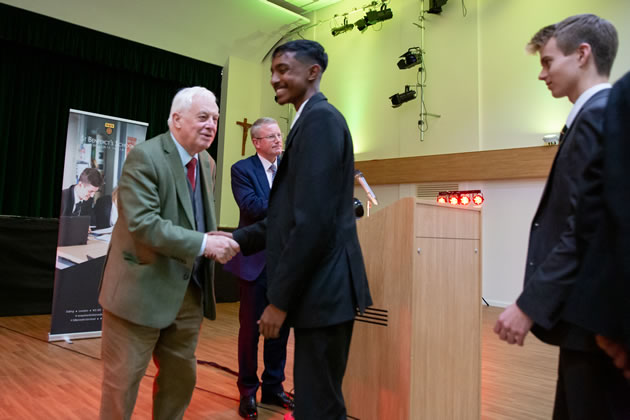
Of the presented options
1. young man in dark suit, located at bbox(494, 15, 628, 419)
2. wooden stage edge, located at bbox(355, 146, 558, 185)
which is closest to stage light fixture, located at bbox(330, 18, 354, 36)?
wooden stage edge, located at bbox(355, 146, 558, 185)

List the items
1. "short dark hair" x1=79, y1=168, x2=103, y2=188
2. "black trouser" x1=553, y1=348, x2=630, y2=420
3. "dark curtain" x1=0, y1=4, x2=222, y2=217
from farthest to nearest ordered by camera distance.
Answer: "dark curtain" x1=0, y1=4, x2=222, y2=217 < "short dark hair" x1=79, y1=168, x2=103, y2=188 < "black trouser" x1=553, y1=348, x2=630, y2=420

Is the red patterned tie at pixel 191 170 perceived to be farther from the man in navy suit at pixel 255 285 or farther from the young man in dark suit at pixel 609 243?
the young man in dark suit at pixel 609 243

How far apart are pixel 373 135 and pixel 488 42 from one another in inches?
99.6

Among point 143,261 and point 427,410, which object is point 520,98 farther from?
point 143,261

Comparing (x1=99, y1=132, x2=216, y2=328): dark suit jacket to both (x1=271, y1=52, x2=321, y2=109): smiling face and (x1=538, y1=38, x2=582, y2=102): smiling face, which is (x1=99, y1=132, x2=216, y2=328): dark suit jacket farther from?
(x1=538, y1=38, x2=582, y2=102): smiling face

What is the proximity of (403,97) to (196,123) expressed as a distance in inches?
255

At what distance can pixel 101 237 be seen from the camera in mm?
4332

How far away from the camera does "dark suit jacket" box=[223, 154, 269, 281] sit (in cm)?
251

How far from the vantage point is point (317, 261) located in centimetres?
125

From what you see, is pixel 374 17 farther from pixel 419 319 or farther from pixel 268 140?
pixel 419 319

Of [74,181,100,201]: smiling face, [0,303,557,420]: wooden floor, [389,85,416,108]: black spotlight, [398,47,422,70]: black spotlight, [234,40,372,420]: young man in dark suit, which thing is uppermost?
[398,47,422,70]: black spotlight

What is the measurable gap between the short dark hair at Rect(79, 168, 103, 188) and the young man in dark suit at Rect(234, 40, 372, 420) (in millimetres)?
3604

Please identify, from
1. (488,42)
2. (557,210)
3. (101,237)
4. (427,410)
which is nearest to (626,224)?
(557,210)

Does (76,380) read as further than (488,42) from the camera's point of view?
No
